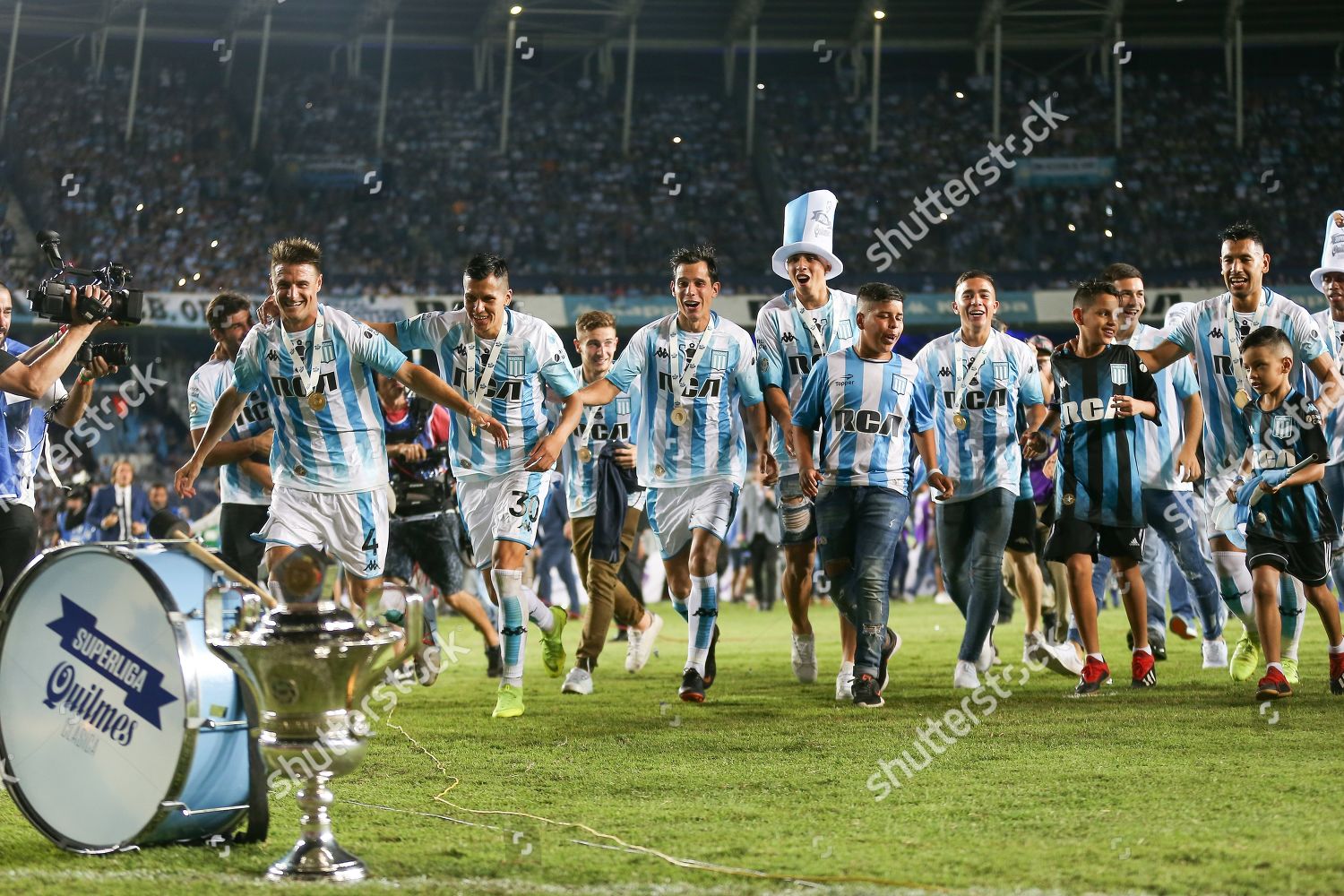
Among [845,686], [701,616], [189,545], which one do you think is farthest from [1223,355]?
[189,545]

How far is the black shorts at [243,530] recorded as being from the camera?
803 cm

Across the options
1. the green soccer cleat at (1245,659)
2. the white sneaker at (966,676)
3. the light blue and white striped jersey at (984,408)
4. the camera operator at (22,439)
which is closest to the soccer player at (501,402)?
the camera operator at (22,439)

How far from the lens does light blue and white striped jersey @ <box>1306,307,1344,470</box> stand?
26.1ft

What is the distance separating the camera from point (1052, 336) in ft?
103

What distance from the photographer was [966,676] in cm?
795

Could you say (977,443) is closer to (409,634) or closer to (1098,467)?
(1098,467)

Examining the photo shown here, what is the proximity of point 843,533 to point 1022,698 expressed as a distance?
1278 millimetres

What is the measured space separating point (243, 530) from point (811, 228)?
3790 millimetres

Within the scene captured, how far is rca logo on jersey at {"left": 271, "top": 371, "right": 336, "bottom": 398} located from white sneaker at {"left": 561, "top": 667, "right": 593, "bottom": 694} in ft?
8.90

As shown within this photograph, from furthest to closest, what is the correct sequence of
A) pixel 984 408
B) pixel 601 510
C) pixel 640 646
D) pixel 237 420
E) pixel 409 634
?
pixel 640 646
pixel 601 510
pixel 984 408
pixel 237 420
pixel 409 634

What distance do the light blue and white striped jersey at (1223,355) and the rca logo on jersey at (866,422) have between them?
1762 millimetres

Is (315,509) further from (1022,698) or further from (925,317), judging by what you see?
(925,317)

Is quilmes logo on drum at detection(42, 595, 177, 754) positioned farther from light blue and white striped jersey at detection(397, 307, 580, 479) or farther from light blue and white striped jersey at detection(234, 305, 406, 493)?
light blue and white striped jersey at detection(397, 307, 580, 479)

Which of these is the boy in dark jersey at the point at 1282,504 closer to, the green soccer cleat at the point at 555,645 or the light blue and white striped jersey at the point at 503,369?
the light blue and white striped jersey at the point at 503,369
